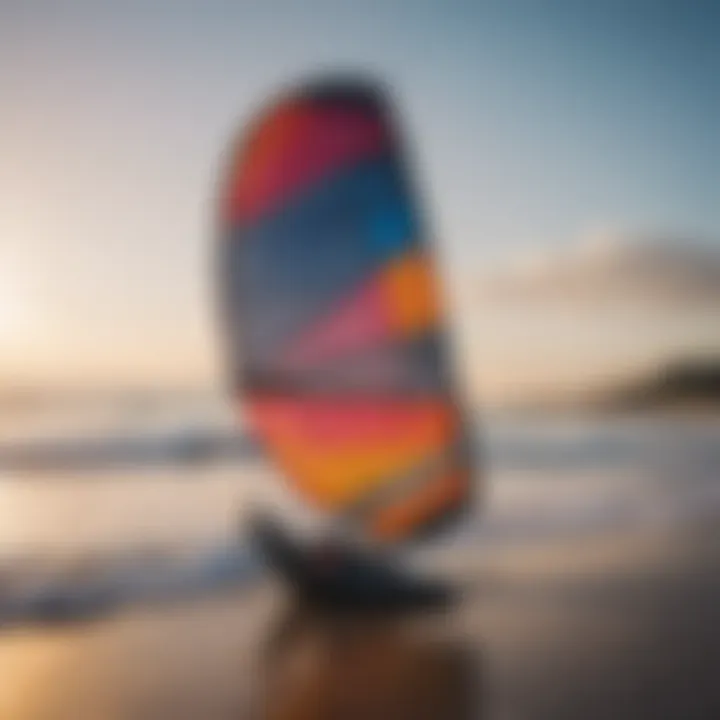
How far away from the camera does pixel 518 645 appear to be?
1.58m

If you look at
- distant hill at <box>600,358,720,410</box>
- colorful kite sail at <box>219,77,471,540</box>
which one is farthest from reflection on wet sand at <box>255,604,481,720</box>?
distant hill at <box>600,358,720,410</box>

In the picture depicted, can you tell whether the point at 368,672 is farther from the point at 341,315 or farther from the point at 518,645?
the point at 341,315

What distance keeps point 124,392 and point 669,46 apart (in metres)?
0.97

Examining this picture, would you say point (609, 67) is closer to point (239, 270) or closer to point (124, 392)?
point (239, 270)

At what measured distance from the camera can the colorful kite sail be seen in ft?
5.35

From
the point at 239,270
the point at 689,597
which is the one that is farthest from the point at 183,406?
the point at 689,597

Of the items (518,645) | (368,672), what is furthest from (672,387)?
(368,672)

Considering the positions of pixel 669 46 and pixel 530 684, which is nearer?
pixel 530 684

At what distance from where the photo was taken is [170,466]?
5.51 feet

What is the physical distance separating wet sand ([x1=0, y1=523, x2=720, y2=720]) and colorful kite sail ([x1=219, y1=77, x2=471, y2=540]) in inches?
6.2

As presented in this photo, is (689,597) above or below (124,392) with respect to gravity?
below

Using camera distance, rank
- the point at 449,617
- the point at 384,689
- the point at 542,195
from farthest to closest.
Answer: the point at 542,195
the point at 449,617
the point at 384,689

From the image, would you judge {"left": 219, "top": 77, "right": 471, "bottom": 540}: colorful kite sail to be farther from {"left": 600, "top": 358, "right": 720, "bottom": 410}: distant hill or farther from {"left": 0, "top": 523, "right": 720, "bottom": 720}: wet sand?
{"left": 600, "top": 358, "right": 720, "bottom": 410}: distant hill

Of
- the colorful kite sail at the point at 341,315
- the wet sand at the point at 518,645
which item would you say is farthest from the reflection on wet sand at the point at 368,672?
the colorful kite sail at the point at 341,315
